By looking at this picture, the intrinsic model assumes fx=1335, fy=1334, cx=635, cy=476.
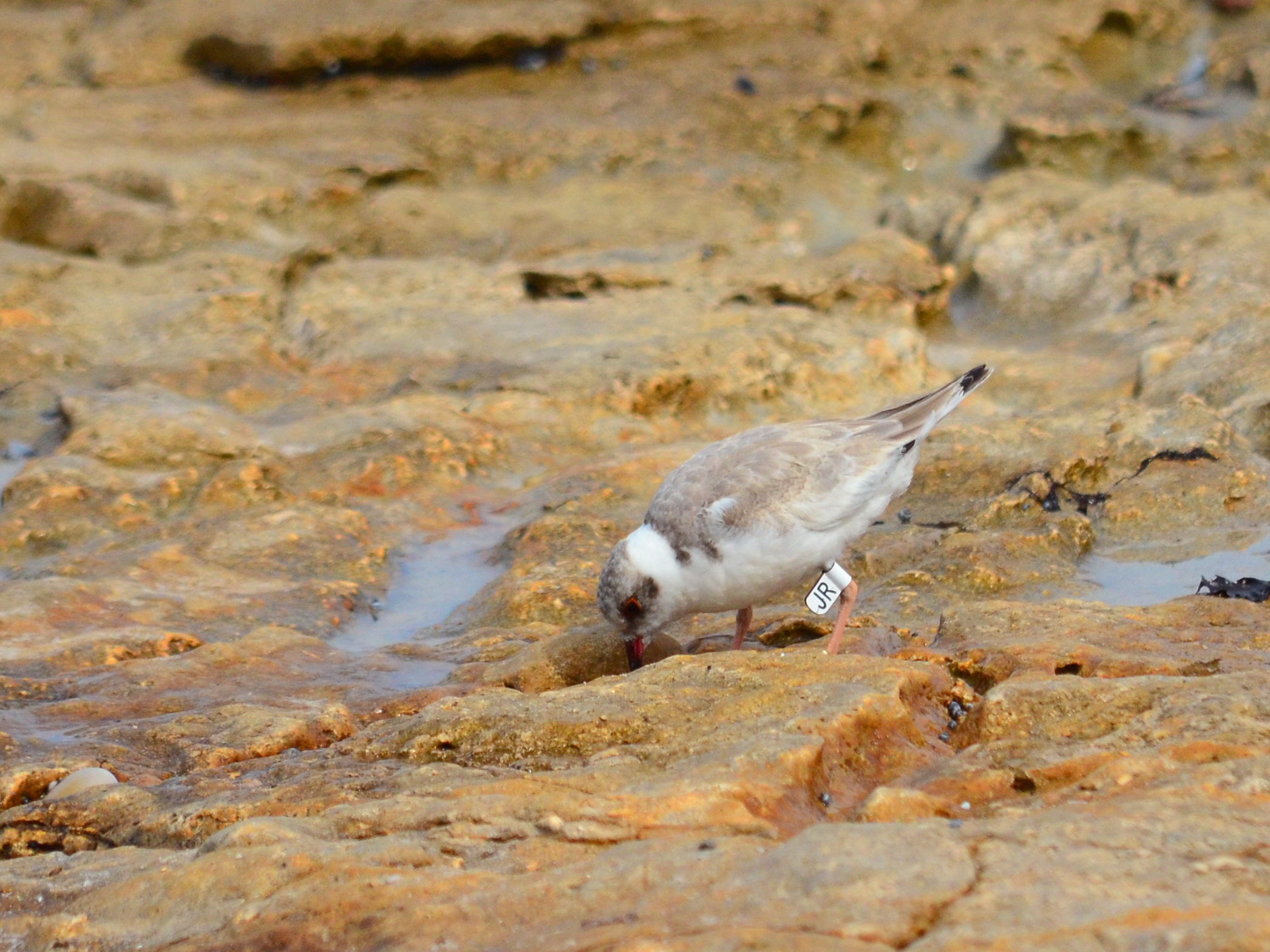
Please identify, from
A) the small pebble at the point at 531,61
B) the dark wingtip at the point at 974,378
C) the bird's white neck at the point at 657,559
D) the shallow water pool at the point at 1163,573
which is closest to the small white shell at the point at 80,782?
the bird's white neck at the point at 657,559

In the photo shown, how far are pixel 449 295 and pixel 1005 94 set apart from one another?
7935 mm

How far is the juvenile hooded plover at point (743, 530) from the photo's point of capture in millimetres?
5684

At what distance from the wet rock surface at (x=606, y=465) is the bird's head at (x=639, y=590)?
160mm

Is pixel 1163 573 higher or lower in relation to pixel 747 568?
lower

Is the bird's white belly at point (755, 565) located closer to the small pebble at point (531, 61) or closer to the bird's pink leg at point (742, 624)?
the bird's pink leg at point (742, 624)

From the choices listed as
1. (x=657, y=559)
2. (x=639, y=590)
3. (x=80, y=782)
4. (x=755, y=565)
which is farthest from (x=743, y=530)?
(x=80, y=782)

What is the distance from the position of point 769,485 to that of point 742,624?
27.9 inches

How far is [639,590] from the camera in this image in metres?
5.64

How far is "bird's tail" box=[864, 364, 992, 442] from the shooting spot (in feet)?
21.0

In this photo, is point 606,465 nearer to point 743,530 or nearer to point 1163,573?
point 743,530

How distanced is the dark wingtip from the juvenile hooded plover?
0.88 meters

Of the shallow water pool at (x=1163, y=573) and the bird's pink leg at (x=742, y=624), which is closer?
the bird's pink leg at (x=742, y=624)

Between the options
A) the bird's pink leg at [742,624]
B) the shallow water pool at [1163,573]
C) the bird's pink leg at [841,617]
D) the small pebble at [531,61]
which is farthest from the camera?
the small pebble at [531,61]

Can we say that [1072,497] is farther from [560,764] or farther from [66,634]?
[66,634]
